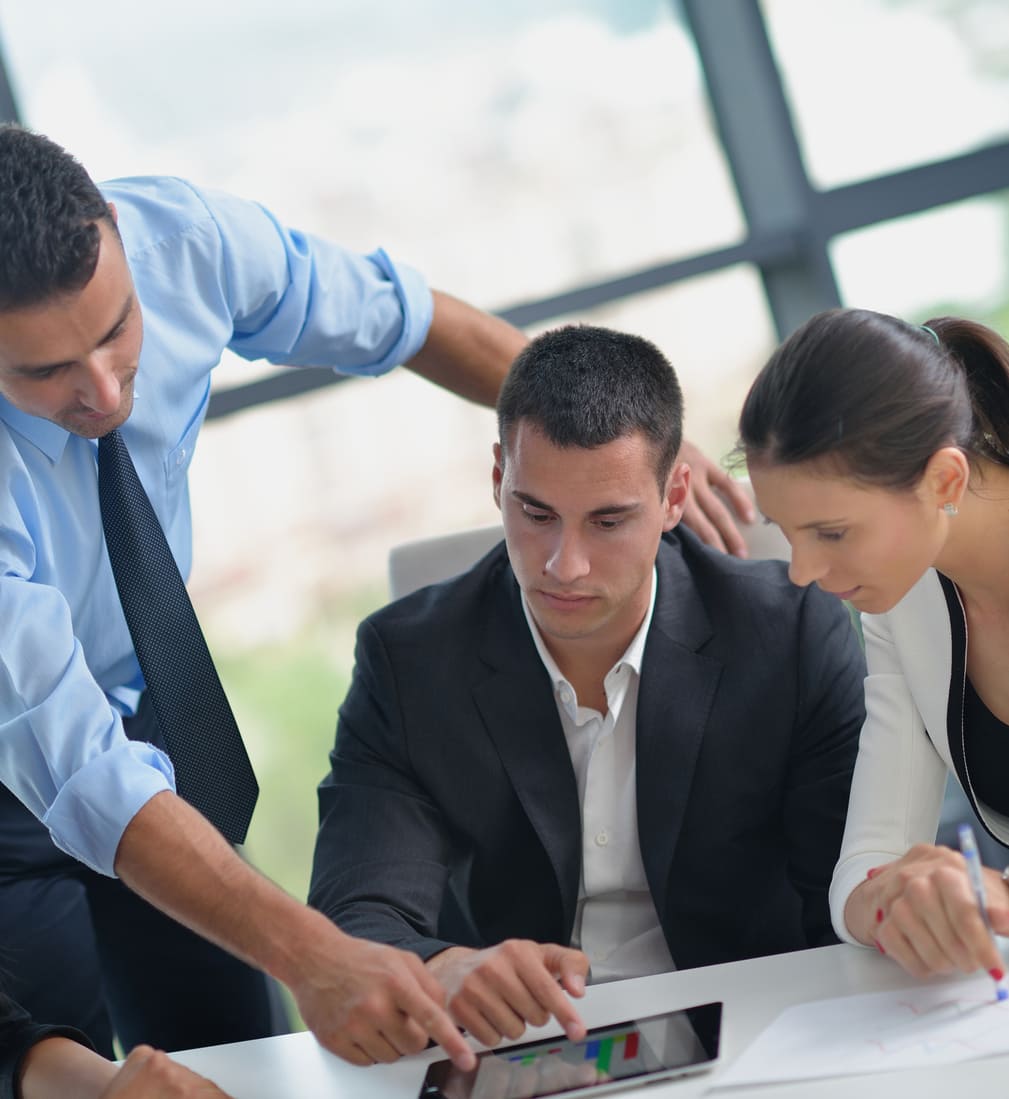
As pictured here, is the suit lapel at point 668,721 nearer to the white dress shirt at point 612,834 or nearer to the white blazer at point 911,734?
the white dress shirt at point 612,834

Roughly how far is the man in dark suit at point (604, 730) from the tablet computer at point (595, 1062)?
0.41 meters

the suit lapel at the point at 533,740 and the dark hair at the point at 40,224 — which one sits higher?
the dark hair at the point at 40,224

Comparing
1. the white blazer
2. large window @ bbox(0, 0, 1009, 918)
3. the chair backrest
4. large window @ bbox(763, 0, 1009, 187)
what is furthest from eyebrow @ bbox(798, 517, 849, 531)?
large window @ bbox(763, 0, 1009, 187)

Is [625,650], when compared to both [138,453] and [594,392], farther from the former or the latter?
[138,453]

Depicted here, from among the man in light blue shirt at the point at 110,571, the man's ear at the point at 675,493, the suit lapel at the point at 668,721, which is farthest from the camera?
the man's ear at the point at 675,493

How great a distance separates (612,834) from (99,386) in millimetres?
869

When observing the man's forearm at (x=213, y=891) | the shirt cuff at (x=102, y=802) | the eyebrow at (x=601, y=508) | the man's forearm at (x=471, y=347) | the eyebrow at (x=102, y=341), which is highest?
the eyebrow at (x=102, y=341)

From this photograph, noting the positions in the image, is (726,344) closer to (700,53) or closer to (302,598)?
(700,53)

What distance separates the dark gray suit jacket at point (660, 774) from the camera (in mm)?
1729

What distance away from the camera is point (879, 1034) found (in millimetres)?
1173

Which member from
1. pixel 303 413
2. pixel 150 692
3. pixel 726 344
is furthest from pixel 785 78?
pixel 150 692

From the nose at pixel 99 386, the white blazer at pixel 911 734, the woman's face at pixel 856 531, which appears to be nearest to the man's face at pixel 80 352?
the nose at pixel 99 386

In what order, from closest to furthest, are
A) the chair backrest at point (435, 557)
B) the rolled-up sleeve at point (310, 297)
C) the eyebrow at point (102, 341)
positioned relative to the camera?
the eyebrow at point (102, 341)
the rolled-up sleeve at point (310, 297)
the chair backrest at point (435, 557)

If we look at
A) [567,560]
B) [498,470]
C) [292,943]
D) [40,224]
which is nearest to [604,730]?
[567,560]
